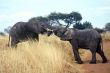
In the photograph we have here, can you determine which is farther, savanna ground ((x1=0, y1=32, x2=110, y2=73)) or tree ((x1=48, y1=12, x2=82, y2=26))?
tree ((x1=48, y1=12, x2=82, y2=26))

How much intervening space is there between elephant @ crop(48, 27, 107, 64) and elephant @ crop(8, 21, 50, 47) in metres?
2.08

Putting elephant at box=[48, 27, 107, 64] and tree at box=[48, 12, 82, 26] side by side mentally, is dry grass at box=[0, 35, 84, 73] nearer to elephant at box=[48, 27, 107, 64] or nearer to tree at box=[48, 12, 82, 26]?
elephant at box=[48, 27, 107, 64]

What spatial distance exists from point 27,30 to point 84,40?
13.2 ft

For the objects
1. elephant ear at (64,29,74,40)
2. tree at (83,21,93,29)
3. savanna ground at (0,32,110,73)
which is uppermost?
elephant ear at (64,29,74,40)

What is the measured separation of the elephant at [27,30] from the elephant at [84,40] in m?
2.08

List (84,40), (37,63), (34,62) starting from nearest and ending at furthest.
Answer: (37,63) < (34,62) < (84,40)

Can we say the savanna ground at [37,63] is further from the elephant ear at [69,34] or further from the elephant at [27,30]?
the elephant at [27,30]

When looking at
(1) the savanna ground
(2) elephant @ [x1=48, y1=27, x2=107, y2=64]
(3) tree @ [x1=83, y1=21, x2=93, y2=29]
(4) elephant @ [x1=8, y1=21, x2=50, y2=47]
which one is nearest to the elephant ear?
(2) elephant @ [x1=48, y1=27, x2=107, y2=64]

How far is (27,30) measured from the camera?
16.9 meters

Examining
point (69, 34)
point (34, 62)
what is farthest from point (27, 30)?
point (34, 62)

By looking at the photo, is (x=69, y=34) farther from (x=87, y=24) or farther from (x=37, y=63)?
(x=87, y=24)

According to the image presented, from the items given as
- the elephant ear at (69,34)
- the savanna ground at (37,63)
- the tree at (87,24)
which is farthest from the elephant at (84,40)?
the tree at (87,24)

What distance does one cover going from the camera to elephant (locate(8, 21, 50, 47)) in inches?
641

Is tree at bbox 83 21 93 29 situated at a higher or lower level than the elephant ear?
lower
